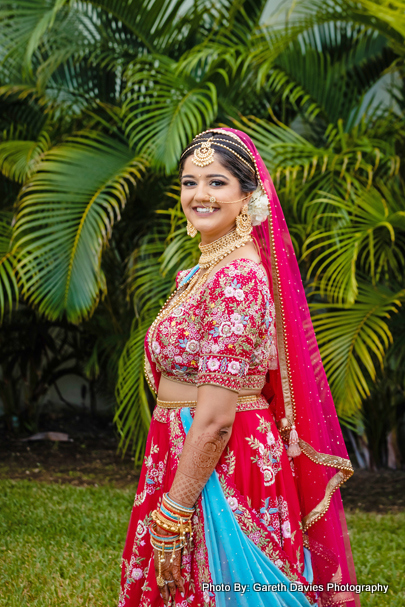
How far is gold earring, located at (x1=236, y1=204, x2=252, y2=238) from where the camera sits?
5.43ft

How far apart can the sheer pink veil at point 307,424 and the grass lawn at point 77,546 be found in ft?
3.75

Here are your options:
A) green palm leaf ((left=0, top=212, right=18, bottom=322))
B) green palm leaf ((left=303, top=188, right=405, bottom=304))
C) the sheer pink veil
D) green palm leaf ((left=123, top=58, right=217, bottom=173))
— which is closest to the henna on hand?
the sheer pink veil

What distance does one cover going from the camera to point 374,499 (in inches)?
163

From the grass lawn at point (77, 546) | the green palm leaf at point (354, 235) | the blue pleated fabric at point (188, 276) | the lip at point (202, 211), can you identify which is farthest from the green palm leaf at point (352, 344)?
the lip at point (202, 211)

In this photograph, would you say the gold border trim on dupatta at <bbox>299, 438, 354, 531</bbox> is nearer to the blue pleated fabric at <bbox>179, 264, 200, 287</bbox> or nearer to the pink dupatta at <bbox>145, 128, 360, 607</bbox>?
the pink dupatta at <bbox>145, 128, 360, 607</bbox>

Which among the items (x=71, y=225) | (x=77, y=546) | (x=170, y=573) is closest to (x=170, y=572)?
(x=170, y=573)

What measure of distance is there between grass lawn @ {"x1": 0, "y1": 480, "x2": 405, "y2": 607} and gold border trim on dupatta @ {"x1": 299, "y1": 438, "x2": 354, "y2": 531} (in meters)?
1.22

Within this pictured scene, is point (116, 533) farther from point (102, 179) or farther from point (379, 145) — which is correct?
point (379, 145)

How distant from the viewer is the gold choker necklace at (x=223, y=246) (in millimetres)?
1645

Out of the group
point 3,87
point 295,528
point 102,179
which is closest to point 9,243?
point 102,179

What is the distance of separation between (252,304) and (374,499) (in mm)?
3073

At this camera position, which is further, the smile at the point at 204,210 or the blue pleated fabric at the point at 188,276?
the blue pleated fabric at the point at 188,276

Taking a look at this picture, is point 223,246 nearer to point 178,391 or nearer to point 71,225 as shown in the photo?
point 178,391

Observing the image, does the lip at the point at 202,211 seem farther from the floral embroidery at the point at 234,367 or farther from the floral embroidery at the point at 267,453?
the floral embroidery at the point at 267,453
